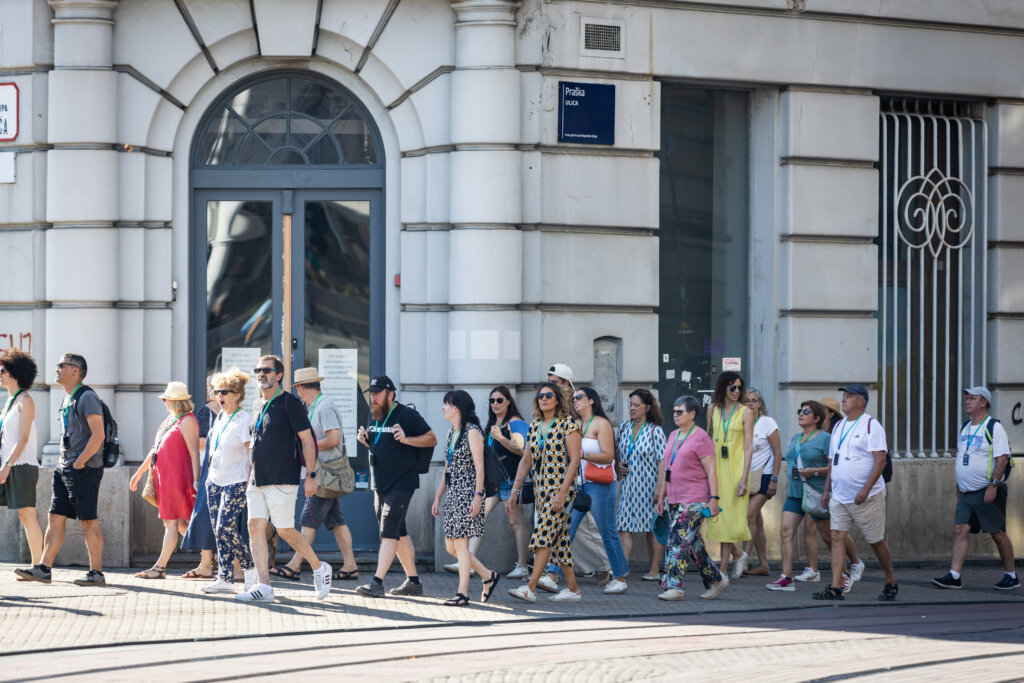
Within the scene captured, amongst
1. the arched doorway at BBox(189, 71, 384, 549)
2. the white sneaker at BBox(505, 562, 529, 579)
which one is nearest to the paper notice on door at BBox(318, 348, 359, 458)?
the arched doorway at BBox(189, 71, 384, 549)

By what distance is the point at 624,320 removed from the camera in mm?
13969

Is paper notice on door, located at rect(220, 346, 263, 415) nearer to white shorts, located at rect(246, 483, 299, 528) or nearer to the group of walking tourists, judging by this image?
the group of walking tourists

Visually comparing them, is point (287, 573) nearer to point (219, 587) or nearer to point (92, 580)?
point (219, 587)

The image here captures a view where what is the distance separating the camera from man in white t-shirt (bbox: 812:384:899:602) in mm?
11938

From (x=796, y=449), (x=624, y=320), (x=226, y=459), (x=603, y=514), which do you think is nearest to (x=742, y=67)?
(x=624, y=320)

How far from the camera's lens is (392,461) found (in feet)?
37.2

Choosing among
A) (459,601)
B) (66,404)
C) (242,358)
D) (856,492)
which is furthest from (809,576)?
(66,404)

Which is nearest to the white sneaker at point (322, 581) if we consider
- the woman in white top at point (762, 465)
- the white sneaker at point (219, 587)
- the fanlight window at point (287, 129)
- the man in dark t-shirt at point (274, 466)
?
the man in dark t-shirt at point (274, 466)

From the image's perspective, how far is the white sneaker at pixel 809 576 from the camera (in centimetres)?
1315

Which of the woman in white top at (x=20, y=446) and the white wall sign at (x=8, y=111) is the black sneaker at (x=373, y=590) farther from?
the white wall sign at (x=8, y=111)

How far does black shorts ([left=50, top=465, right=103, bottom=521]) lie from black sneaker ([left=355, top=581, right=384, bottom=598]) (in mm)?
2268

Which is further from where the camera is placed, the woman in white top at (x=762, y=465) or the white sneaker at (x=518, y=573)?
the woman in white top at (x=762, y=465)

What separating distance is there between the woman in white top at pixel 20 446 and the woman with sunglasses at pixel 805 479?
6.29m

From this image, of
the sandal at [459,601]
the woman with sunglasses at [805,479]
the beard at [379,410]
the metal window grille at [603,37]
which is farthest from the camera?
the metal window grille at [603,37]
